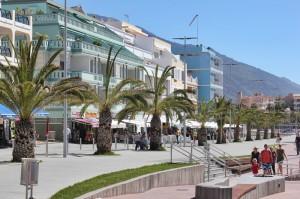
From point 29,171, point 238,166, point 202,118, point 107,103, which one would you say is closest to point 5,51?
point 107,103

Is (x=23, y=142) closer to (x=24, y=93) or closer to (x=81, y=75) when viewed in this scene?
(x=24, y=93)

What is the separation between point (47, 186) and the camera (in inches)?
615

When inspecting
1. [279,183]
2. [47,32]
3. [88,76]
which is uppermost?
[47,32]

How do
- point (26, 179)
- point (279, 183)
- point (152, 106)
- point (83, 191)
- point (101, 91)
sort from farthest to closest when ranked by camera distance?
point (101, 91)
point (152, 106)
point (279, 183)
point (83, 191)
point (26, 179)

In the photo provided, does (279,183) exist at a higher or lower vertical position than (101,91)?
lower

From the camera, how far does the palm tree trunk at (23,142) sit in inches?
946

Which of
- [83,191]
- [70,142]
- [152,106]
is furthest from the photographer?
[70,142]

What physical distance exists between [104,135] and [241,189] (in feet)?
53.1

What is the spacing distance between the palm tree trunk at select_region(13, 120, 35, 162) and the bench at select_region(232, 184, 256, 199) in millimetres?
9979

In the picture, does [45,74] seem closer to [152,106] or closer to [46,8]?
[152,106]

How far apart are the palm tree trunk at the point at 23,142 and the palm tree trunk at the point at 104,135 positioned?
812 cm

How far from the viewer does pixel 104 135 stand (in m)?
32.4

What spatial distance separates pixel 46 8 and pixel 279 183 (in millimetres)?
36584

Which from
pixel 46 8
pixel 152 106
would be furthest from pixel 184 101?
pixel 46 8
